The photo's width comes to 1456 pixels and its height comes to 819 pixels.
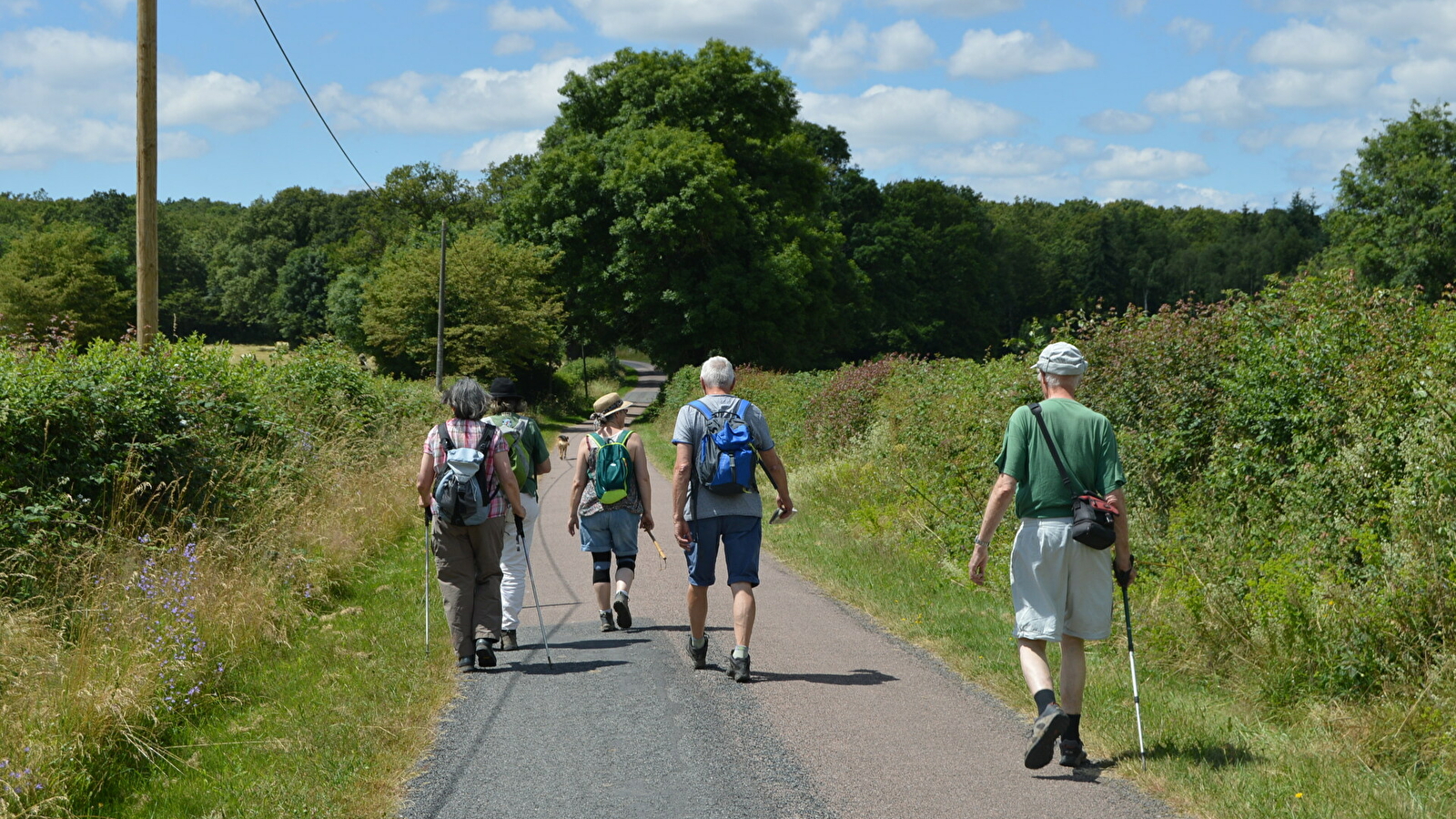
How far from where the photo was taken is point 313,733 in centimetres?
595

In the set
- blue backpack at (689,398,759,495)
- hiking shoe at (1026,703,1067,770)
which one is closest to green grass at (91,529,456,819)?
blue backpack at (689,398,759,495)

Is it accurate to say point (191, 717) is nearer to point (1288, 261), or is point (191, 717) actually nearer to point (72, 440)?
point (72, 440)

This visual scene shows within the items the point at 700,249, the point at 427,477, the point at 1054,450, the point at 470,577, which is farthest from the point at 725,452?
the point at 700,249

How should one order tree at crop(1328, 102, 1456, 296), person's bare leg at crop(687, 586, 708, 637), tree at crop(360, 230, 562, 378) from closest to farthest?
person's bare leg at crop(687, 586, 708, 637)
tree at crop(360, 230, 562, 378)
tree at crop(1328, 102, 1456, 296)

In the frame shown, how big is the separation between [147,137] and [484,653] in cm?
710

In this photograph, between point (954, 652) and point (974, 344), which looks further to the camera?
point (974, 344)

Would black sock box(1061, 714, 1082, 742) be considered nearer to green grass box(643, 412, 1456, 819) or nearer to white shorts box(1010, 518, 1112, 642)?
green grass box(643, 412, 1456, 819)

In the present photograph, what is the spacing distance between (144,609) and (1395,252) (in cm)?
5686

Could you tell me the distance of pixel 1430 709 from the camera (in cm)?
537

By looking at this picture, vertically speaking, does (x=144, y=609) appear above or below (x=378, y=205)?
below

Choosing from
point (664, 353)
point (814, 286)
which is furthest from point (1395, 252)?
point (664, 353)

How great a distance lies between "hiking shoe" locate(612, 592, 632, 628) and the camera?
8859 millimetres

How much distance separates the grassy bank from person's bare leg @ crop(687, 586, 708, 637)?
1.74 m

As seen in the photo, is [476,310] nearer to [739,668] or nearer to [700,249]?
[700,249]
